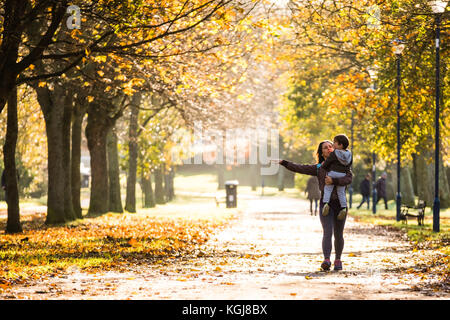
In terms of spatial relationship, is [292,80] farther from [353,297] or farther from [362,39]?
[353,297]

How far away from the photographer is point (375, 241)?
19.3 meters

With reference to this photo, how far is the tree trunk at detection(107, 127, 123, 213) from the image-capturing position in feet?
105

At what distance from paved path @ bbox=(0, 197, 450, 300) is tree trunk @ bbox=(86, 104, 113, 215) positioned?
38.8 ft

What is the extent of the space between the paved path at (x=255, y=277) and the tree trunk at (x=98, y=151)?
38.8 feet

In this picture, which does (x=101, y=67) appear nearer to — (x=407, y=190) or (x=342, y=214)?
(x=342, y=214)

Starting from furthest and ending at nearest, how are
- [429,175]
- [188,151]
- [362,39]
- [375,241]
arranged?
[188,151] → [429,175] → [362,39] → [375,241]

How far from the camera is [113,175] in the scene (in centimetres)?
3275

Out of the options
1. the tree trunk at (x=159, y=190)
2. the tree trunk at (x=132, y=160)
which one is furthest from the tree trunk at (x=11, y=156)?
the tree trunk at (x=159, y=190)

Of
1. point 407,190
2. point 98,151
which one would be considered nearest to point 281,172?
point 407,190

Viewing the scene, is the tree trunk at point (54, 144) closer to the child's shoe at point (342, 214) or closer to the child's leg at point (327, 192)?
the child's leg at point (327, 192)

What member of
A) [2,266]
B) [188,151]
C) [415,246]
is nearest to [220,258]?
[2,266]

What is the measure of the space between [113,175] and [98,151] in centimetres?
375
